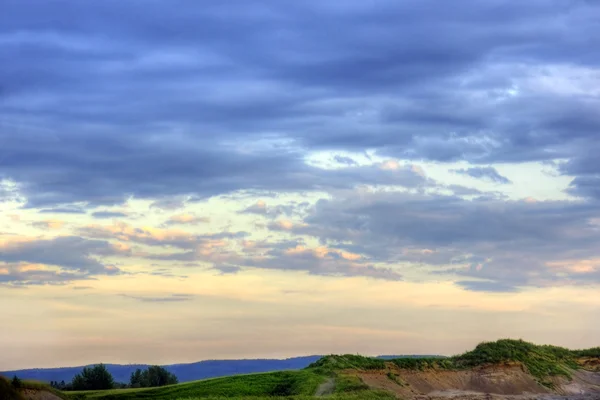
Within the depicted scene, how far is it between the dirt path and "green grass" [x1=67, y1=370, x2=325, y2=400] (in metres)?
0.29

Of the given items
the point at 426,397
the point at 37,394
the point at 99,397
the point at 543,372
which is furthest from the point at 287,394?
the point at 543,372

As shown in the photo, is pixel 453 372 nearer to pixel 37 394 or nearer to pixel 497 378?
pixel 497 378

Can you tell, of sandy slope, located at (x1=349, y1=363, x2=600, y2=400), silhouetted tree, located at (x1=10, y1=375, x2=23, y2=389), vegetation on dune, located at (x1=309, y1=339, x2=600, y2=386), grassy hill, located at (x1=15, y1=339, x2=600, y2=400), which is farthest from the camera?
vegetation on dune, located at (x1=309, y1=339, x2=600, y2=386)

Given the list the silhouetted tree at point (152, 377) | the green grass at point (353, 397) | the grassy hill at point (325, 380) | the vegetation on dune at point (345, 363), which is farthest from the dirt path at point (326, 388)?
the silhouetted tree at point (152, 377)

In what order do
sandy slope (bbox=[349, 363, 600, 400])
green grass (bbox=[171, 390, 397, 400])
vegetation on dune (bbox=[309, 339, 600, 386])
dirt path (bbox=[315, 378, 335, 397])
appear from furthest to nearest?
vegetation on dune (bbox=[309, 339, 600, 386]) < sandy slope (bbox=[349, 363, 600, 400]) < dirt path (bbox=[315, 378, 335, 397]) < green grass (bbox=[171, 390, 397, 400])

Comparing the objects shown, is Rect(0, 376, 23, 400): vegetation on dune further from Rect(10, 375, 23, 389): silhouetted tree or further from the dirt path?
the dirt path

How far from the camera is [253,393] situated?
48.5 meters

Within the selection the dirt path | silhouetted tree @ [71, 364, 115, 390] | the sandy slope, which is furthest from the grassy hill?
silhouetted tree @ [71, 364, 115, 390]

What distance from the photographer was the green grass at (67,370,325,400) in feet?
158

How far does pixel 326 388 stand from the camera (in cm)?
4859

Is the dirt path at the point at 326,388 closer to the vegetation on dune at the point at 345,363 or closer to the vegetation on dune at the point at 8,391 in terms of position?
the vegetation on dune at the point at 345,363

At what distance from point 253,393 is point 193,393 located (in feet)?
13.0

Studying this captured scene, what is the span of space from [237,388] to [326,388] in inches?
233

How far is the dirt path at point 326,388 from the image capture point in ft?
156
